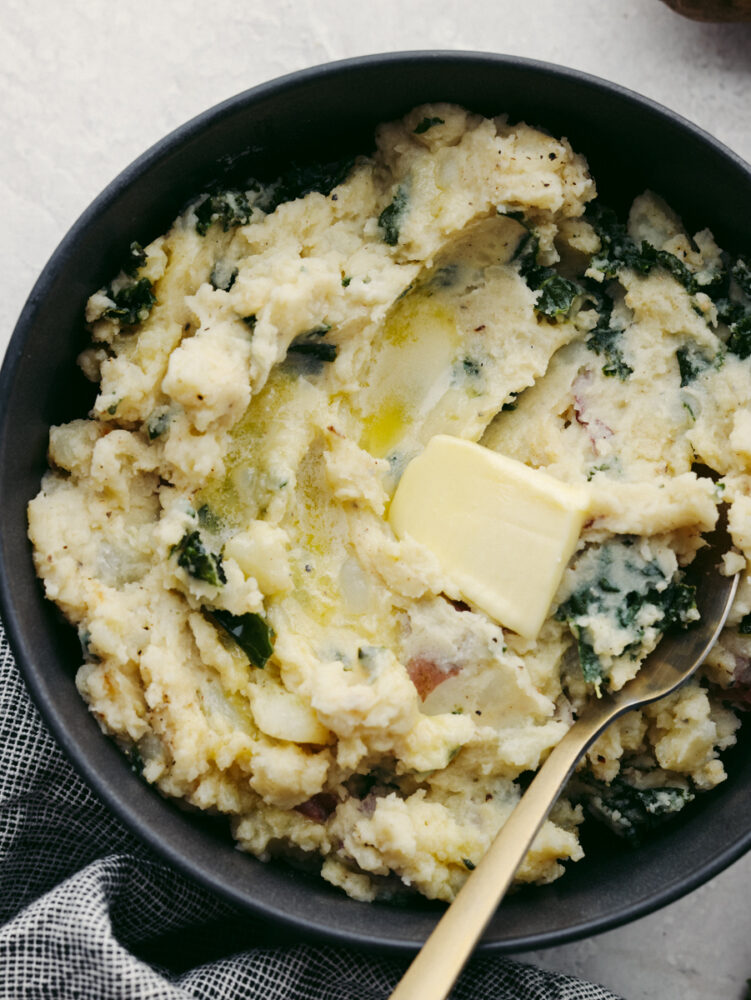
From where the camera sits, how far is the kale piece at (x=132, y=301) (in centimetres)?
303

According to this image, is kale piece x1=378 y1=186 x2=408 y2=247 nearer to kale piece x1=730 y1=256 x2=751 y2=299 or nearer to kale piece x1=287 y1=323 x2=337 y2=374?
kale piece x1=287 y1=323 x2=337 y2=374

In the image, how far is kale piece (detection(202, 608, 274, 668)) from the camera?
2957mm

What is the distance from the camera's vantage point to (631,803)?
3.16 metres

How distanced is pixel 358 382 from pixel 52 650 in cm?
120

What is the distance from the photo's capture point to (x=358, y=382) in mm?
3234

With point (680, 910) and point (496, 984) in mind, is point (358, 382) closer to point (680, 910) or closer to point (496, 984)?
point (496, 984)

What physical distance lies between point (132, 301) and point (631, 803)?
212 centimetres

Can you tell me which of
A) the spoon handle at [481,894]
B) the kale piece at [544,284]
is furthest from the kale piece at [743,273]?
the spoon handle at [481,894]

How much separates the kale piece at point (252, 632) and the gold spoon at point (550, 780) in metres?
0.82

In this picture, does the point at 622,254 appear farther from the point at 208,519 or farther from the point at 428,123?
the point at 208,519

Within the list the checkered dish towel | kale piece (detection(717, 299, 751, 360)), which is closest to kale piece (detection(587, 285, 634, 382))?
kale piece (detection(717, 299, 751, 360))

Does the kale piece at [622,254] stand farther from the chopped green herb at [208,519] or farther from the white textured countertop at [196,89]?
the chopped green herb at [208,519]

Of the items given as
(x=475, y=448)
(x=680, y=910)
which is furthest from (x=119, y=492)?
(x=680, y=910)

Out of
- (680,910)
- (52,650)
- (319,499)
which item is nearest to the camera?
(52,650)
